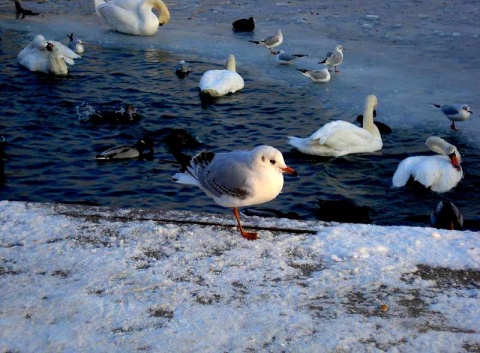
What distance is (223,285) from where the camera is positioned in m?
3.89

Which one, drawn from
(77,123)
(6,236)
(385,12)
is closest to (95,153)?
(77,123)

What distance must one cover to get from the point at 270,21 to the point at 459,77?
591 cm

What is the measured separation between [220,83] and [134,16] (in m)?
5.25

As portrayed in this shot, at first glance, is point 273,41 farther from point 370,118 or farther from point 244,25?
point 370,118

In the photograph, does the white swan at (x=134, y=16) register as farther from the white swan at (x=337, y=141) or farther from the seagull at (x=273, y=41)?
the white swan at (x=337, y=141)

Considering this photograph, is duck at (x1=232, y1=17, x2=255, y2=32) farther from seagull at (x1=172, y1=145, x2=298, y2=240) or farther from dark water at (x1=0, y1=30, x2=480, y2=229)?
seagull at (x1=172, y1=145, x2=298, y2=240)

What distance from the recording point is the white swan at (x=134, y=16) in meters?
16.0

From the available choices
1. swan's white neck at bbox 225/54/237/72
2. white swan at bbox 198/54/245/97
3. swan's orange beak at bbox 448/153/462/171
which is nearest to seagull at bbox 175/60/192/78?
swan's white neck at bbox 225/54/237/72

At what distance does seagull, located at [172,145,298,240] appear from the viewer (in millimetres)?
4785

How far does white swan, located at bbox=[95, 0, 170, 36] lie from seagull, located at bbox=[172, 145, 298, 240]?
37.5 ft

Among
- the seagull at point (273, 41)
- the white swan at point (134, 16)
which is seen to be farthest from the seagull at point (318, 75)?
the white swan at point (134, 16)

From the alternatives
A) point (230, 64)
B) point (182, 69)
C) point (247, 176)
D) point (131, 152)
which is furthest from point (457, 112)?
point (247, 176)

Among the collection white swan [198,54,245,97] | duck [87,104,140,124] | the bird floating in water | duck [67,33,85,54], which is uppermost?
white swan [198,54,245,97]

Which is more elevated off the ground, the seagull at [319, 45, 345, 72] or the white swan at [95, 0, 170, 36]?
the seagull at [319, 45, 345, 72]
